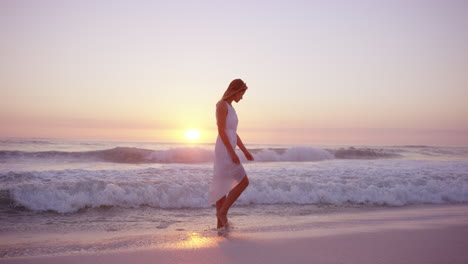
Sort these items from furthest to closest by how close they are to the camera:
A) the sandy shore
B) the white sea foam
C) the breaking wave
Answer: the breaking wave < the white sea foam < the sandy shore

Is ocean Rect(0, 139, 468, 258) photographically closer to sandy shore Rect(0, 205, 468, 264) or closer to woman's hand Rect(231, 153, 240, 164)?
sandy shore Rect(0, 205, 468, 264)

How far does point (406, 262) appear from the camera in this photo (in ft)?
10.0

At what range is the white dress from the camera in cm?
420

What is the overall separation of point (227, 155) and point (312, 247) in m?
1.41

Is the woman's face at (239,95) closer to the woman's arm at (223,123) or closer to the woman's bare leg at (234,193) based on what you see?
the woman's arm at (223,123)

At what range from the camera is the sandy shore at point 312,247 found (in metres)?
3.18

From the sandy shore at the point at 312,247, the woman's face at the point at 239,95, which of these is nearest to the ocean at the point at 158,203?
the sandy shore at the point at 312,247

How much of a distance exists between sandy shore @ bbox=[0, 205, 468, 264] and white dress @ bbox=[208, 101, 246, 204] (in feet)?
1.82

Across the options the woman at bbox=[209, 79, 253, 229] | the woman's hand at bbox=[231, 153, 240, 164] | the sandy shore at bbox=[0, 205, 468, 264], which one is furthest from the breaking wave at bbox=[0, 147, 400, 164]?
the sandy shore at bbox=[0, 205, 468, 264]

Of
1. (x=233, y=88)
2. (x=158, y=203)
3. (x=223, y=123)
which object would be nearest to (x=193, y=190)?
(x=158, y=203)

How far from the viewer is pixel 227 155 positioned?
13.9ft

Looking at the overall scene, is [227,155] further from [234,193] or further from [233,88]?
[233,88]

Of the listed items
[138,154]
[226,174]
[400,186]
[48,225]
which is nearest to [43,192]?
[48,225]

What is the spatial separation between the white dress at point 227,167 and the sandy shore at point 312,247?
21.8 inches
